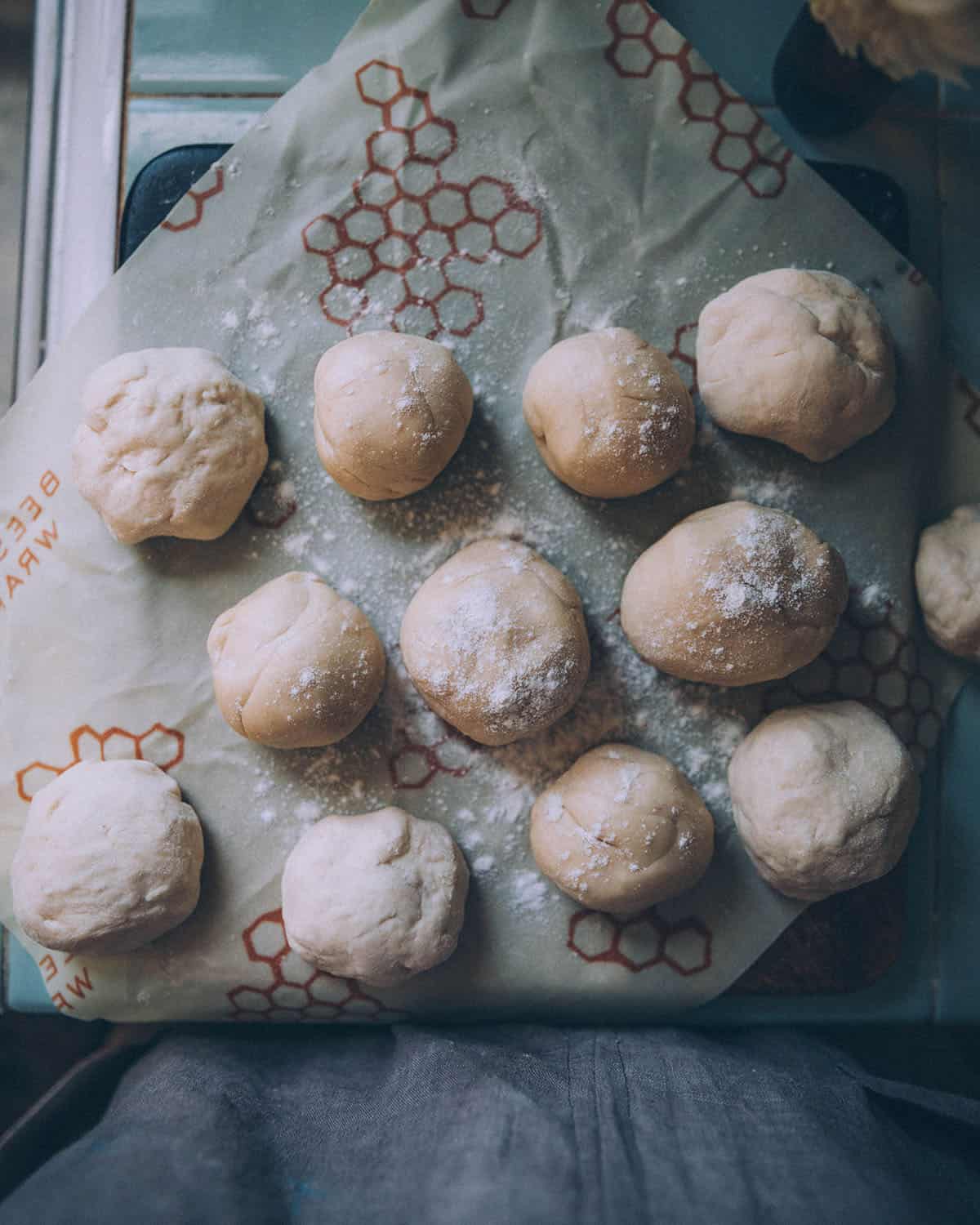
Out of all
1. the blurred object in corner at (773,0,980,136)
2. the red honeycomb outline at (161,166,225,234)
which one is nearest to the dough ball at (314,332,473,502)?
the red honeycomb outline at (161,166,225,234)

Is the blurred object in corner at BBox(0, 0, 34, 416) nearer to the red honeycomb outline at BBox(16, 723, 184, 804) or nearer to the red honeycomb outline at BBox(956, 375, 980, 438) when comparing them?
the red honeycomb outline at BBox(16, 723, 184, 804)

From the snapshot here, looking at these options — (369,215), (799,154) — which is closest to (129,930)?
(369,215)

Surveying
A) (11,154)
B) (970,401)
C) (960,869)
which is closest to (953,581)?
(970,401)

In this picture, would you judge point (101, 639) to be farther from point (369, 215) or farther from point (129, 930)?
point (369, 215)

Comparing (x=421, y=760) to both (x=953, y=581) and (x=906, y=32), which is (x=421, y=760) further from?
(x=906, y=32)

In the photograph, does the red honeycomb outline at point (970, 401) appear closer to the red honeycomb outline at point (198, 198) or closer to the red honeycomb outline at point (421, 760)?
the red honeycomb outline at point (421, 760)

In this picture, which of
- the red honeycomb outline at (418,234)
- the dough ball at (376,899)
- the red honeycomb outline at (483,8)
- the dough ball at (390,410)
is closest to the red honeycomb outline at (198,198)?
the red honeycomb outline at (418,234)
